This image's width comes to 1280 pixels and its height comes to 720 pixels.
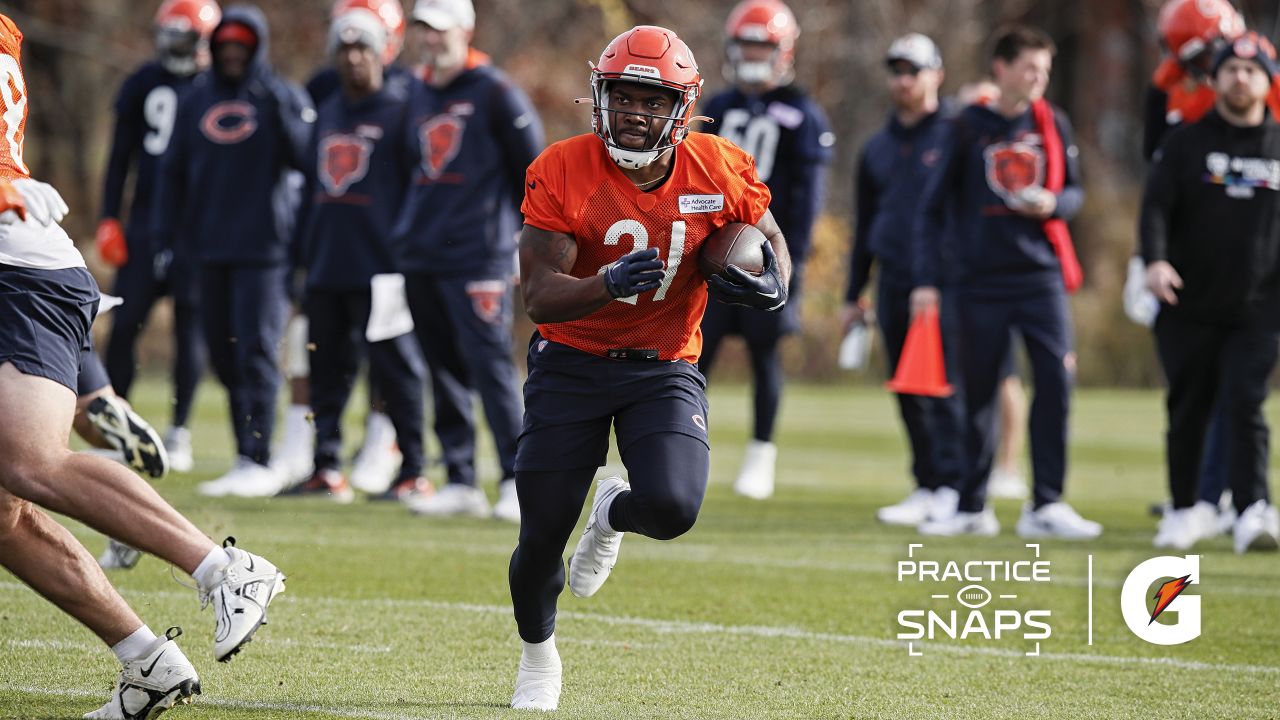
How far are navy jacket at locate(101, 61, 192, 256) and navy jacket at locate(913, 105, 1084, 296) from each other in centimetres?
434

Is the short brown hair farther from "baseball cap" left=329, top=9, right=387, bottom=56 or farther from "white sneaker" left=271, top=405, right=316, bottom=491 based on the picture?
"white sneaker" left=271, top=405, right=316, bottom=491

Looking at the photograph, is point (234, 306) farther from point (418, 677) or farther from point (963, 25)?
point (963, 25)

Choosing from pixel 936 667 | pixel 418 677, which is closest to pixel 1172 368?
pixel 936 667

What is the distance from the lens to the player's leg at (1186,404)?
830 cm

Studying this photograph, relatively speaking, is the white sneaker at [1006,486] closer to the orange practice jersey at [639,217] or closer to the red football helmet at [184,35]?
the red football helmet at [184,35]

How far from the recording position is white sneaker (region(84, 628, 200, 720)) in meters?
4.49

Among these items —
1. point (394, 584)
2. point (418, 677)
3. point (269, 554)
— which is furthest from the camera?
point (269, 554)

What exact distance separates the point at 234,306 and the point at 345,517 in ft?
4.73

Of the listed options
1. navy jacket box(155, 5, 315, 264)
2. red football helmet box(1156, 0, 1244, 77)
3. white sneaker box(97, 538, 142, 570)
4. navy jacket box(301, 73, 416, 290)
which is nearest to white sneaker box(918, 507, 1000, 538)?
red football helmet box(1156, 0, 1244, 77)

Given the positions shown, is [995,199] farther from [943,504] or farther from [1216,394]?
[943,504]

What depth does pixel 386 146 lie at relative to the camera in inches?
362

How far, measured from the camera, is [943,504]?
9234 mm

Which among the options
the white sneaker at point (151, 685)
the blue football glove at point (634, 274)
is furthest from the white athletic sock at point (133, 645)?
the blue football glove at point (634, 274)

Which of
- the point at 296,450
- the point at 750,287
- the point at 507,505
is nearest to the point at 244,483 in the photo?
the point at 296,450
